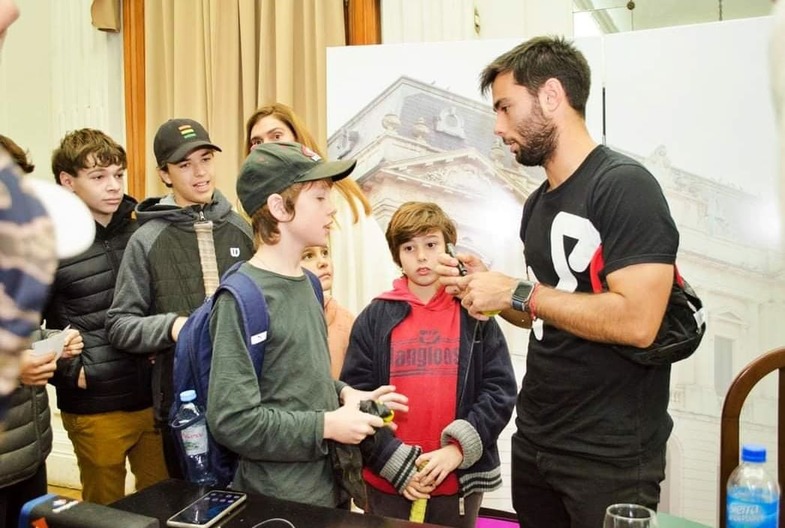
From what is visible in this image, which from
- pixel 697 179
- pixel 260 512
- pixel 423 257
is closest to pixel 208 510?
pixel 260 512

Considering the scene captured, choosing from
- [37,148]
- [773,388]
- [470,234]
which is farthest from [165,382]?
[37,148]

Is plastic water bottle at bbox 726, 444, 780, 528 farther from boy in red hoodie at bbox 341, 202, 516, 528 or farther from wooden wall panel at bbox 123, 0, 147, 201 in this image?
wooden wall panel at bbox 123, 0, 147, 201

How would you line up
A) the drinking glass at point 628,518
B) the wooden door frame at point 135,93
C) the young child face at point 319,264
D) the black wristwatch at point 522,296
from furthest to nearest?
the wooden door frame at point 135,93 < the young child face at point 319,264 < the black wristwatch at point 522,296 < the drinking glass at point 628,518

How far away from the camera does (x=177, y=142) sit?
7.32ft

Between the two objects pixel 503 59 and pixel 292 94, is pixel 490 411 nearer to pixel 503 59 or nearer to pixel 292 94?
pixel 503 59

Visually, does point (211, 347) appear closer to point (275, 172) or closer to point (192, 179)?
point (275, 172)

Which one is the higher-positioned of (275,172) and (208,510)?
(275,172)

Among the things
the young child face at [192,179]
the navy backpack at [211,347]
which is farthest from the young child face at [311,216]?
the young child face at [192,179]

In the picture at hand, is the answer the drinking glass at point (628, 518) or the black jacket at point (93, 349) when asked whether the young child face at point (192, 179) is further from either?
the drinking glass at point (628, 518)

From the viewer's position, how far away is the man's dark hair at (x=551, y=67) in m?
1.58

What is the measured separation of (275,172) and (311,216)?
0.43 ft

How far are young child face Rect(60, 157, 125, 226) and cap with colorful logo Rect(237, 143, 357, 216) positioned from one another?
0.86m

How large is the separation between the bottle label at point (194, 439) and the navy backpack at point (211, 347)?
0.05 ft

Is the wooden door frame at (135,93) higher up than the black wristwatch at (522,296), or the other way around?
the wooden door frame at (135,93)
